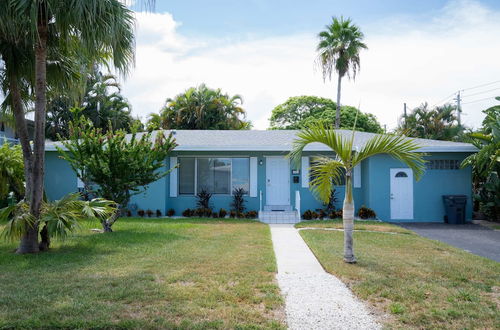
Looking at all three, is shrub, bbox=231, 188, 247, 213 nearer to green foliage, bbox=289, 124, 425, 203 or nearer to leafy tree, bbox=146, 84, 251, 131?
green foliage, bbox=289, 124, 425, 203

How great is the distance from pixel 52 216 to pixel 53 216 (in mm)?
18

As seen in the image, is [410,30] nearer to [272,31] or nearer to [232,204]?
[272,31]

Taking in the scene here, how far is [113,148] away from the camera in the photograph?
10156mm

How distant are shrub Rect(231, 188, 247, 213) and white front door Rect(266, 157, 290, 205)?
960 millimetres

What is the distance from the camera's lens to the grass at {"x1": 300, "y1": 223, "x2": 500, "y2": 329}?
14.7 feet

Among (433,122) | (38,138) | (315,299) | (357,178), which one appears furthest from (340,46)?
(315,299)

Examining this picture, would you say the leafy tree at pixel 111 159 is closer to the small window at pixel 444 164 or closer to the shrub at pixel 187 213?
the shrub at pixel 187 213

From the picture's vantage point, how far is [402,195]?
47.5ft

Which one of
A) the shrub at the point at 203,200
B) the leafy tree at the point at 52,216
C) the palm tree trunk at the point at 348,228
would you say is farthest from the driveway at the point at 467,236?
the leafy tree at the point at 52,216

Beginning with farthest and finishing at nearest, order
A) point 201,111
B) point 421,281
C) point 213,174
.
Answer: point 201,111, point 213,174, point 421,281

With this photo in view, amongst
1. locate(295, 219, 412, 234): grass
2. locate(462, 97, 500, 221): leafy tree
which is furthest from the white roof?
locate(295, 219, 412, 234): grass

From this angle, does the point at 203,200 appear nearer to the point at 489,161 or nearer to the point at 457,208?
the point at 457,208

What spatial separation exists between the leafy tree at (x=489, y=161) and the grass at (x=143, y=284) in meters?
8.28

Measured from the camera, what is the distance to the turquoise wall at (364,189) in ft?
47.2
